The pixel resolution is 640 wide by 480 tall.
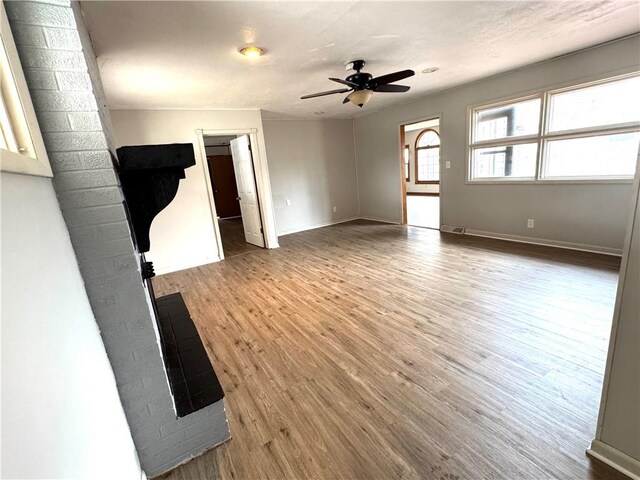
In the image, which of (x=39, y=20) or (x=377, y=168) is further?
(x=377, y=168)

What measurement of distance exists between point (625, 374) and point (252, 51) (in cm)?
318

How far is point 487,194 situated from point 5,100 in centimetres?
530

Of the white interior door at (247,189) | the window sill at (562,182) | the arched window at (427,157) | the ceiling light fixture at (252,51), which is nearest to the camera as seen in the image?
the ceiling light fixture at (252,51)

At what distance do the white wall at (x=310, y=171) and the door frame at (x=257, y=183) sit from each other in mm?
1066

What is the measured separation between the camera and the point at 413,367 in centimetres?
197

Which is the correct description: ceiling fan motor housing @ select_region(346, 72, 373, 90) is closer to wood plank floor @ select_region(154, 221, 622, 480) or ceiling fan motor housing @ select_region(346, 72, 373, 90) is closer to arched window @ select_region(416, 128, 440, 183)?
wood plank floor @ select_region(154, 221, 622, 480)

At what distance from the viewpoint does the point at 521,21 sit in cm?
252

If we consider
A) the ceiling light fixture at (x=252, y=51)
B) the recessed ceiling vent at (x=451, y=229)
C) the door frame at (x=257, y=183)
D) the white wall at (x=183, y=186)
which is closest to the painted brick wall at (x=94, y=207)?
the ceiling light fixture at (x=252, y=51)

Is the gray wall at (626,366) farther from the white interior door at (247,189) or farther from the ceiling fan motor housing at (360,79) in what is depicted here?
the white interior door at (247,189)

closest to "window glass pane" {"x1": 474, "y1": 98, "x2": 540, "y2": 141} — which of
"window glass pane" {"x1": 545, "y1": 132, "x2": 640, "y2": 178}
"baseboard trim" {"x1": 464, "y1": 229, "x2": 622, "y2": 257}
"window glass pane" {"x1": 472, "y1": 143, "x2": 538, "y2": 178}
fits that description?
"window glass pane" {"x1": 472, "y1": 143, "x2": 538, "y2": 178}

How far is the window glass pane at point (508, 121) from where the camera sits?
4086 mm

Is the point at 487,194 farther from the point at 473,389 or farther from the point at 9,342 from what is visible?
the point at 9,342

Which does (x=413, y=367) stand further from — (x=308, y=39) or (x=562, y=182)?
(x=562, y=182)

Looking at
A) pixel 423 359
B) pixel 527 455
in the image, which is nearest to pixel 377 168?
pixel 423 359
